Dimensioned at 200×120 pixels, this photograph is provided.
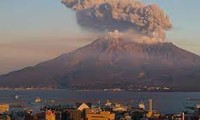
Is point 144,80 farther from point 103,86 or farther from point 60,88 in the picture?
point 60,88

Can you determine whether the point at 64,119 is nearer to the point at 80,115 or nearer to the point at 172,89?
the point at 80,115

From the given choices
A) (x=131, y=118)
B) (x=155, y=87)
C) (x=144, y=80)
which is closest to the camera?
(x=131, y=118)

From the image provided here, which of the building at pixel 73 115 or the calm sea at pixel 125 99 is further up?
the calm sea at pixel 125 99

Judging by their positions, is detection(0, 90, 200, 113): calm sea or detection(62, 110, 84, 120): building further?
detection(0, 90, 200, 113): calm sea

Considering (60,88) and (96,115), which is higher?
(60,88)

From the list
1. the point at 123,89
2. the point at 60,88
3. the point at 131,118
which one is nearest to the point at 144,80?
the point at 123,89

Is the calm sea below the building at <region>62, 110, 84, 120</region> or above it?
above

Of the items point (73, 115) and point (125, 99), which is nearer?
point (73, 115)

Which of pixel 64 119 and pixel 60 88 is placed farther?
pixel 60 88

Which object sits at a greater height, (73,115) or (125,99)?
(125,99)

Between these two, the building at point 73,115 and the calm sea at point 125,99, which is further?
the calm sea at point 125,99

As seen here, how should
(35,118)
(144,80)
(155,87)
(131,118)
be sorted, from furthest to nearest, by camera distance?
1. (144,80)
2. (155,87)
3. (131,118)
4. (35,118)
